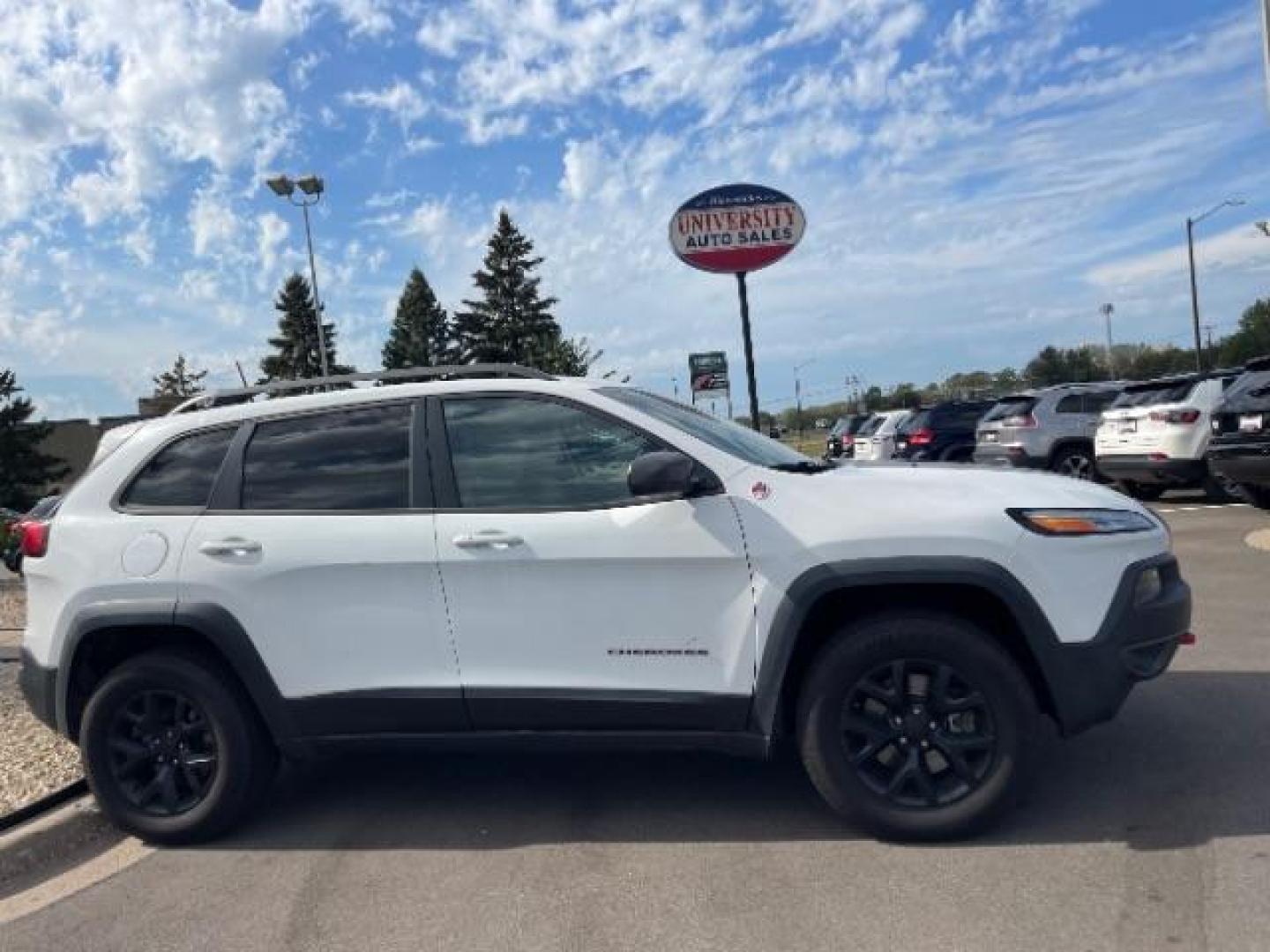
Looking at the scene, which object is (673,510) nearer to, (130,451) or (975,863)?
(975,863)

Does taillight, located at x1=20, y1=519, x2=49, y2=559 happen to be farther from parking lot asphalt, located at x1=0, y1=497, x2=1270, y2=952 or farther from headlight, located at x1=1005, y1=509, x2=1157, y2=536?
headlight, located at x1=1005, y1=509, x2=1157, y2=536

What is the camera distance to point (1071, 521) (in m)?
3.94

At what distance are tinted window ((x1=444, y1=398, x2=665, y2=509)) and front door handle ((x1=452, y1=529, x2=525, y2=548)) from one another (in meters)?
0.12

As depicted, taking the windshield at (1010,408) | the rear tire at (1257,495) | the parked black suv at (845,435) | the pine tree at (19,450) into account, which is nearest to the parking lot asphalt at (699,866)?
the rear tire at (1257,495)

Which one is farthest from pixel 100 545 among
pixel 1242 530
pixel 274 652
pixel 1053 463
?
pixel 1053 463

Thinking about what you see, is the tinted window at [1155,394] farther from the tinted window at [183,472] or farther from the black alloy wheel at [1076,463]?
the tinted window at [183,472]

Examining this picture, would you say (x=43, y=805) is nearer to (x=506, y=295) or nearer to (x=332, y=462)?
(x=332, y=462)

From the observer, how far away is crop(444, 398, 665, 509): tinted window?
13.8 ft

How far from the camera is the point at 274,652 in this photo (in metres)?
4.35

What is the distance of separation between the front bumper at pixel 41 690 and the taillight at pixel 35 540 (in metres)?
0.42

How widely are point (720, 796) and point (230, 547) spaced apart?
222 cm

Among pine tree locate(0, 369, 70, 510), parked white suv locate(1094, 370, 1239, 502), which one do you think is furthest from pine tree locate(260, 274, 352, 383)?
parked white suv locate(1094, 370, 1239, 502)

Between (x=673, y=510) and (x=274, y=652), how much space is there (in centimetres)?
167

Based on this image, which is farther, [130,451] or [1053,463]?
[1053,463]
